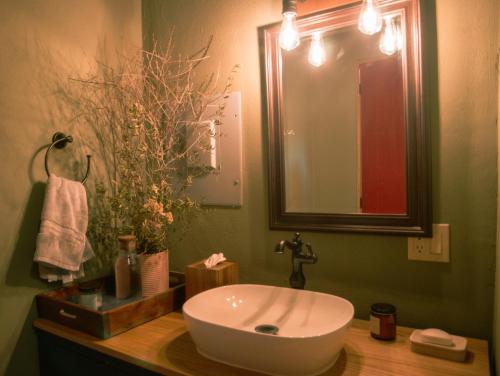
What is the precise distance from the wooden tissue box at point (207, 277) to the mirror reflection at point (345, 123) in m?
0.33

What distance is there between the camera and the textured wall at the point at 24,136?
4.09 feet

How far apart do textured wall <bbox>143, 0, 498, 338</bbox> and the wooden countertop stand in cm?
12

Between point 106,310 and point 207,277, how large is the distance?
36cm

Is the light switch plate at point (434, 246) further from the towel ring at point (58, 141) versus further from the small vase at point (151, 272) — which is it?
the towel ring at point (58, 141)

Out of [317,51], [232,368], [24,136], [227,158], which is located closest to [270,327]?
[232,368]

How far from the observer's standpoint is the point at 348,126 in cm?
125

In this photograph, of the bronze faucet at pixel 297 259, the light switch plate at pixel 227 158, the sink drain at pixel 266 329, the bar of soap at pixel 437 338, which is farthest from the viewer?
the light switch plate at pixel 227 158

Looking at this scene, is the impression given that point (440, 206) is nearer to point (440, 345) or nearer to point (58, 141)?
point (440, 345)

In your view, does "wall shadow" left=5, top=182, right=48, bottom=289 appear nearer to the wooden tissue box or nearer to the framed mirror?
the wooden tissue box

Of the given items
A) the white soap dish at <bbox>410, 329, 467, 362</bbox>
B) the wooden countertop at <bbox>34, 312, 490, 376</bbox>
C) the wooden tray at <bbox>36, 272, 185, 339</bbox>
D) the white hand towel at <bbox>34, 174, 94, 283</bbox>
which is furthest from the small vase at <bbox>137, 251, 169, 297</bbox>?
the white soap dish at <bbox>410, 329, 467, 362</bbox>

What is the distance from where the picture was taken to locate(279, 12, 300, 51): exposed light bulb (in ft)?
4.11

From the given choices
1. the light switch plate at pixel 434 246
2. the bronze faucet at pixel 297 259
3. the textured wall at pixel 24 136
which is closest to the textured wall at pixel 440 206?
the light switch plate at pixel 434 246

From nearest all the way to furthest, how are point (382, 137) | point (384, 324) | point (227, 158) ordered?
1. point (384, 324)
2. point (382, 137)
3. point (227, 158)

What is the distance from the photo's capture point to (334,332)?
87cm
